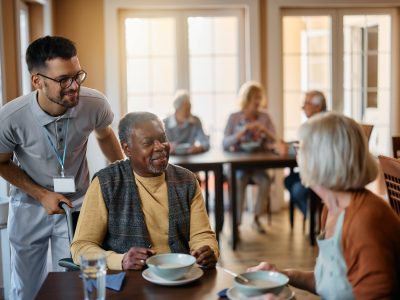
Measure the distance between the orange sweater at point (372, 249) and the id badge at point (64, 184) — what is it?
137cm

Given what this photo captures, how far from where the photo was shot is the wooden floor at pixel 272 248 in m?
4.65

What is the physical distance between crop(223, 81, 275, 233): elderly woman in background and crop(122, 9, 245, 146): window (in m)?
0.66

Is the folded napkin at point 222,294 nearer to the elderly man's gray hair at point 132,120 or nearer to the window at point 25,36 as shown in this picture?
the elderly man's gray hair at point 132,120

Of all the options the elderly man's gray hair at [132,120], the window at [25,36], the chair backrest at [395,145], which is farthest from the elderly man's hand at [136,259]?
the window at [25,36]

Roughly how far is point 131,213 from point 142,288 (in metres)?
0.46

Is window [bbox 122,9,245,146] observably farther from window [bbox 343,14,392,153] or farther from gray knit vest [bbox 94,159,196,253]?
gray knit vest [bbox 94,159,196,253]

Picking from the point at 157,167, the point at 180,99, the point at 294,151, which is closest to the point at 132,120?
the point at 157,167

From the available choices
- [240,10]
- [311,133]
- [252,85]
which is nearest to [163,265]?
[311,133]

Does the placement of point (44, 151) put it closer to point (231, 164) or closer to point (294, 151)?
point (231, 164)

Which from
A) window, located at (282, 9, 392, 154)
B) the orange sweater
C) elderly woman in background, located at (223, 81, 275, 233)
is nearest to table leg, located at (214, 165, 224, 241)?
elderly woman in background, located at (223, 81, 275, 233)

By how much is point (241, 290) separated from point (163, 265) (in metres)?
0.35

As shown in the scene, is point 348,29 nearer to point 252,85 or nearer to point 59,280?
point 252,85

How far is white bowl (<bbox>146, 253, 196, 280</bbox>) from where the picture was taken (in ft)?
6.03

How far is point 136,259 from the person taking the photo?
2021 millimetres
